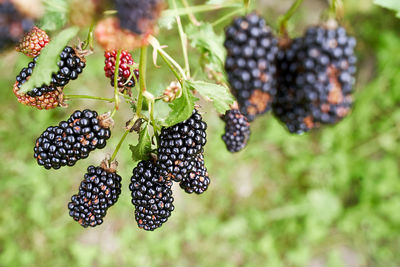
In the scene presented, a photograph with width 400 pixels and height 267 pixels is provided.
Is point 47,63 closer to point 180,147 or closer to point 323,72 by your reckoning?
point 180,147

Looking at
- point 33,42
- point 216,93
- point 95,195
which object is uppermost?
point 33,42

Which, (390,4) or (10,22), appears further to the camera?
(390,4)

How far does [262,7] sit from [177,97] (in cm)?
307

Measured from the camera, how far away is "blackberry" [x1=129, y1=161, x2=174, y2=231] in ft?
4.97

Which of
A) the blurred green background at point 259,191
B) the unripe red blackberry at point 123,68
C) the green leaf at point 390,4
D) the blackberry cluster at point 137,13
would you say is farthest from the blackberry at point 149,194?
the blurred green background at point 259,191

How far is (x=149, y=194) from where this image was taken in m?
1.51

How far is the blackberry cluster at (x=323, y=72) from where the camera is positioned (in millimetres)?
996

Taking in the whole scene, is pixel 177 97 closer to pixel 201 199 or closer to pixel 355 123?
pixel 201 199

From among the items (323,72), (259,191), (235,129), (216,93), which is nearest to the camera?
(323,72)

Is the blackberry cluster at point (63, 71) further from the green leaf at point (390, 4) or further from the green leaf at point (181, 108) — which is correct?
the green leaf at point (390, 4)

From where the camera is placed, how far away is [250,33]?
1017mm

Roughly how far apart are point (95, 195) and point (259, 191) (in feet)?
9.89

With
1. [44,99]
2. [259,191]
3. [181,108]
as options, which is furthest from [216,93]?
[259,191]

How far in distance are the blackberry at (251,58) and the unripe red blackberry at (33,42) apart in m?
0.81
